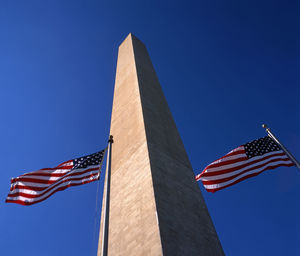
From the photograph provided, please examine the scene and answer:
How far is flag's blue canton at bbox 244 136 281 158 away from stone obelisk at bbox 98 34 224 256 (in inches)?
107

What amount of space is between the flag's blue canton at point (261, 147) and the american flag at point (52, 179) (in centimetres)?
591

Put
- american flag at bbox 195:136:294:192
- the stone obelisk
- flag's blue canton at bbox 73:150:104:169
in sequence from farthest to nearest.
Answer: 1. flag's blue canton at bbox 73:150:104:169
2. american flag at bbox 195:136:294:192
3. the stone obelisk

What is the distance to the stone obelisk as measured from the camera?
30.5 feet

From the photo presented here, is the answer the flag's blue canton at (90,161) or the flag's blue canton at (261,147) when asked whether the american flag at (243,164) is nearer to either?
the flag's blue canton at (261,147)

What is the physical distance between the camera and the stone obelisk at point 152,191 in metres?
9.29

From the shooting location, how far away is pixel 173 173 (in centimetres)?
1229

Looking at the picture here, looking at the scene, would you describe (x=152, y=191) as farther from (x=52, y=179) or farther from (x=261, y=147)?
(x=261, y=147)

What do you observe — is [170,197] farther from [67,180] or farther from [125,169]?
[67,180]

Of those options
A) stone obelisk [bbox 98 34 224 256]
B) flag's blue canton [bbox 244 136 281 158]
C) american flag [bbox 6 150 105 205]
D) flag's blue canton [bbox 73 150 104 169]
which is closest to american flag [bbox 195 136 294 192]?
flag's blue canton [bbox 244 136 281 158]

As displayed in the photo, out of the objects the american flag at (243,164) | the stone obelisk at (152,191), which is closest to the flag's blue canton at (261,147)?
the american flag at (243,164)

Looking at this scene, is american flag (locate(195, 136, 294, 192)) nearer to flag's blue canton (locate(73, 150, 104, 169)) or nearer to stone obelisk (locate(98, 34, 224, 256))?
stone obelisk (locate(98, 34, 224, 256))

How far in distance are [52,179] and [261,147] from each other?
8.66 metres

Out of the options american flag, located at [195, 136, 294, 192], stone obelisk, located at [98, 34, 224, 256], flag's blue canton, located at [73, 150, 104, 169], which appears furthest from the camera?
flag's blue canton, located at [73, 150, 104, 169]

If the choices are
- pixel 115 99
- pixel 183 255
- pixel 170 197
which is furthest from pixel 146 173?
pixel 115 99
